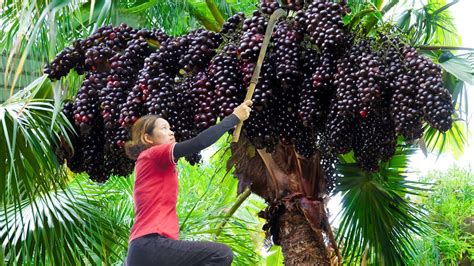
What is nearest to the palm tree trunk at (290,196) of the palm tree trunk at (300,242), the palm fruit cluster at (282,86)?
the palm tree trunk at (300,242)

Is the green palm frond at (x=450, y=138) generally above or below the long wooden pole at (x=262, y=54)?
below

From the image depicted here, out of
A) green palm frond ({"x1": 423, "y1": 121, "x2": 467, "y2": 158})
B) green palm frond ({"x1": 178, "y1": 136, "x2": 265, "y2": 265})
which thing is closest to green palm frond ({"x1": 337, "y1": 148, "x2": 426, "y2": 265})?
green palm frond ({"x1": 423, "y1": 121, "x2": 467, "y2": 158})

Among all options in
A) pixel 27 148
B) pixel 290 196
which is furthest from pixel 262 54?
pixel 27 148

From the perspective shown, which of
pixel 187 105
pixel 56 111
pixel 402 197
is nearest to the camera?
pixel 56 111

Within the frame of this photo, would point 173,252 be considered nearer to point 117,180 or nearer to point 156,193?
point 156,193

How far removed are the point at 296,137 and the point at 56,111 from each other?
1.42 meters

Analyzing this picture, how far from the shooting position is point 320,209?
520 cm

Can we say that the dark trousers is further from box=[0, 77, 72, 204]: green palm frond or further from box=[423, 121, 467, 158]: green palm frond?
box=[423, 121, 467, 158]: green palm frond

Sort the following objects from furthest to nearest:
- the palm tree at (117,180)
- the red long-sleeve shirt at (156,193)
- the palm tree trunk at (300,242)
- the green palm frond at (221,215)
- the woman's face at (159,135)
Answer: the green palm frond at (221,215)
the palm tree trunk at (300,242)
the palm tree at (117,180)
the woman's face at (159,135)
the red long-sleeve shirt at (156,193)

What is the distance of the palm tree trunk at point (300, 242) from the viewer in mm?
5098

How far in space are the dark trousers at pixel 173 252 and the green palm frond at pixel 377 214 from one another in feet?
8.00

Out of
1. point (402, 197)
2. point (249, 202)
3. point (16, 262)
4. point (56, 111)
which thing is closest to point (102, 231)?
point (16, 262)

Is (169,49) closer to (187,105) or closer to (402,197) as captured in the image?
(187,105)

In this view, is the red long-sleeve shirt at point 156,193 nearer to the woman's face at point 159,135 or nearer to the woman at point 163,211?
the woman at point 163,211
